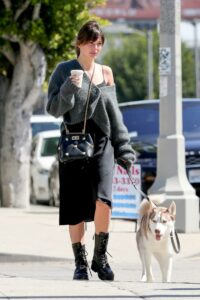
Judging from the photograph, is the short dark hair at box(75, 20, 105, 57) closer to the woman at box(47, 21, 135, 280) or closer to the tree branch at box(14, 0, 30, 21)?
the woman at box(47, 21, 135, 280)

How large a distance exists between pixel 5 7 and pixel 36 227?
234 inches

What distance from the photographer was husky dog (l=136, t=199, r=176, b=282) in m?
9.92

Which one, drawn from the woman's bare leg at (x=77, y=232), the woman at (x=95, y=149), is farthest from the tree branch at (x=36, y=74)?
the woman's bare leg at (x=77, y=232)

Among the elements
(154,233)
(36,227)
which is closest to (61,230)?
(36,227)

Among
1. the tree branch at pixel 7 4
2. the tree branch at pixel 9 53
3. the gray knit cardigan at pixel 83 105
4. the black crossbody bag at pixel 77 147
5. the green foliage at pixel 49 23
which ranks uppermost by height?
the tree branch at pixel 7 4

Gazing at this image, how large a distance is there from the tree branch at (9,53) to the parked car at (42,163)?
14.9ft

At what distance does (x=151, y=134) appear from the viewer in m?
17.9

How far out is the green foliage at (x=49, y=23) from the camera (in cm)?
1980

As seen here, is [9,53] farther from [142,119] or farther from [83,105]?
[83,105]

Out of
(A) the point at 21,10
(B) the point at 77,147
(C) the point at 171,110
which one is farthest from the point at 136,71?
(B) the point at 77,147

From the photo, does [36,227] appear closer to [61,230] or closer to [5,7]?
[61,230]

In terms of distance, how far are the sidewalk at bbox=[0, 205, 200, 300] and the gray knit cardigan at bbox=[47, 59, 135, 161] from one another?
3.66ft

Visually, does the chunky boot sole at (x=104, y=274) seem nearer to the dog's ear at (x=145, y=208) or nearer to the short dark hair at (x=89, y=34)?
the dog's ear at (x=145, y=208)

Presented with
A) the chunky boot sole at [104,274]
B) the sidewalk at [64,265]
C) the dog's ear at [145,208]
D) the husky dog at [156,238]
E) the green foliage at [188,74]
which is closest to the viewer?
the sidewalk at [64,265]
